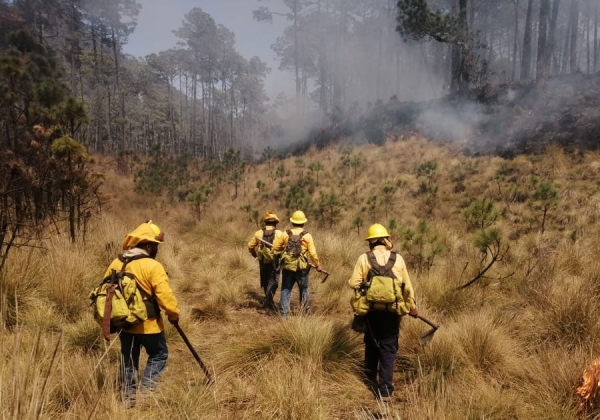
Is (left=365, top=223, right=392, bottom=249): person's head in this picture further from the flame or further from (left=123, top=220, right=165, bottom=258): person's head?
(left=123, top=220, right=165, bottom=258): person's head

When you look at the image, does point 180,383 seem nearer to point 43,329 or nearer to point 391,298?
point 43,329

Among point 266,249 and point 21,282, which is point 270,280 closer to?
point 266,249

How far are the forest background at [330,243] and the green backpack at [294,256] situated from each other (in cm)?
89

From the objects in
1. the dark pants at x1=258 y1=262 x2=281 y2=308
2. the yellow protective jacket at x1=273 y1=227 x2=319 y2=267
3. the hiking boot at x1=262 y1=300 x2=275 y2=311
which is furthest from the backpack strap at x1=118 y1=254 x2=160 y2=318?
the hiking boot at x1=262 y1=300 x2=275 y2=311

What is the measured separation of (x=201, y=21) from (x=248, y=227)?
3774 cm

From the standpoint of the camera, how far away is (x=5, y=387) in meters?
1.98

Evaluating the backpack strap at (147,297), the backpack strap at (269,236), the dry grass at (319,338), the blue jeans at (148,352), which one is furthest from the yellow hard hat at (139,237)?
the backpack strap at (269,236)

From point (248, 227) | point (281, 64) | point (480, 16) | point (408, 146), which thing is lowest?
point (248, 227)

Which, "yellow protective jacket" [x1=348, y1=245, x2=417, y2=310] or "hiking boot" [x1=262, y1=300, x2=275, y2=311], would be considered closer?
"yellow protective jacket" [x1=348, y1=245, x2=417, y2=310]

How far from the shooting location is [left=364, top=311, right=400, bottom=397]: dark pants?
3.62 metres

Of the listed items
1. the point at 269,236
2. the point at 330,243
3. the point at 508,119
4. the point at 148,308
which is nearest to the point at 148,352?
the point at 148,308

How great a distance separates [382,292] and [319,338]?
97 cm

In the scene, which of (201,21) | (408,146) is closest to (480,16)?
(408,146)

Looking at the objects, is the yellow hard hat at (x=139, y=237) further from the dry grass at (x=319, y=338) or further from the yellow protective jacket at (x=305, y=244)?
the yellow protective jacket at (x=305, y=244)
